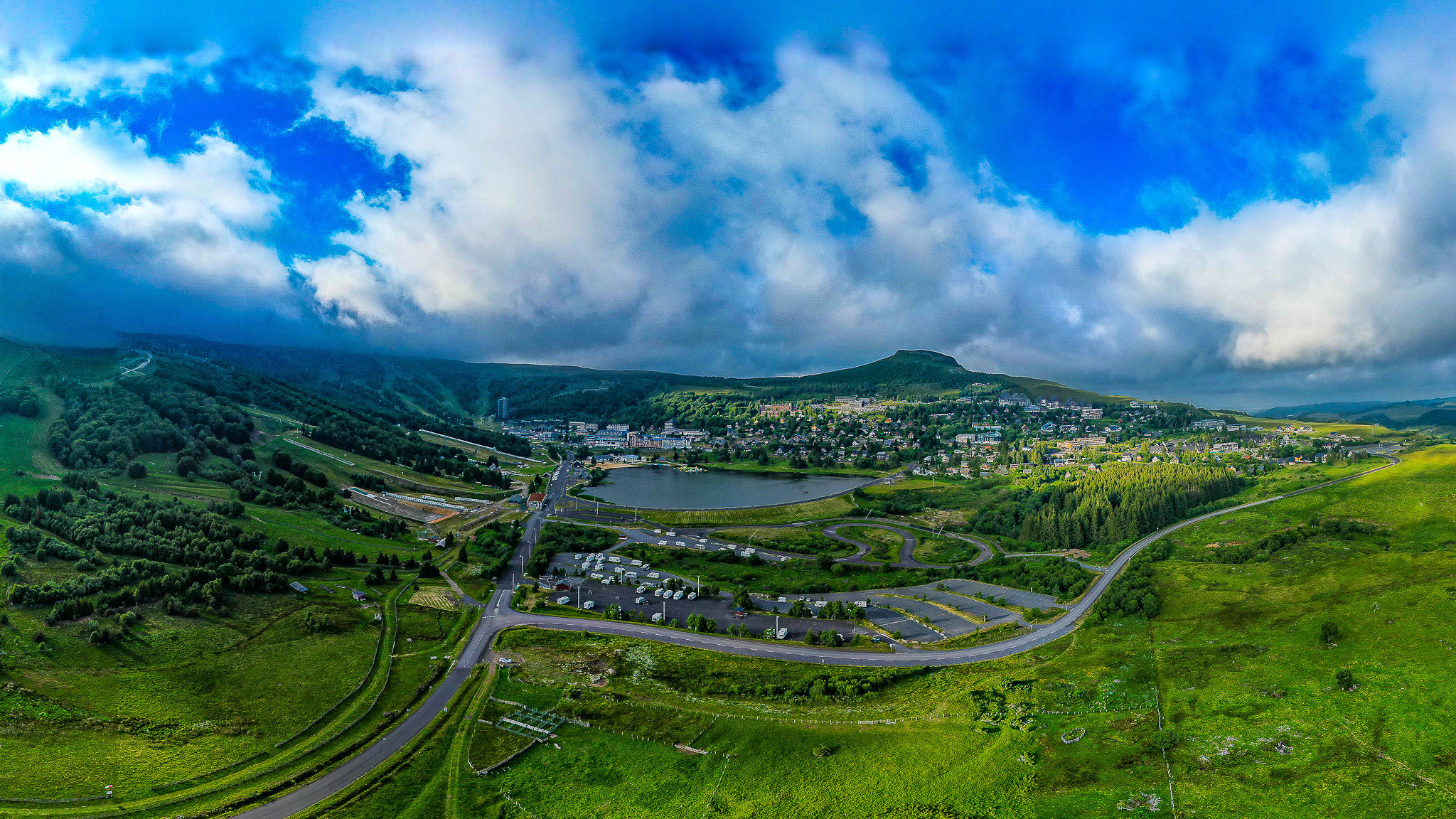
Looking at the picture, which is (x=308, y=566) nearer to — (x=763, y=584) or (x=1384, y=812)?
(x=763, y=584)

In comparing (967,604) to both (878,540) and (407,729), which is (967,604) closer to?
(878,540)

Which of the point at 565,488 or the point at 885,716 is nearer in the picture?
the point at 885,716

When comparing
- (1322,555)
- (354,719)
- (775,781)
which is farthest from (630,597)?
(1322,555)

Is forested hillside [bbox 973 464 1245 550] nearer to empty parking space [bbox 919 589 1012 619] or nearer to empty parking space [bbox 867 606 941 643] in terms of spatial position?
empty parking space [bbox 919 589 1012 619]

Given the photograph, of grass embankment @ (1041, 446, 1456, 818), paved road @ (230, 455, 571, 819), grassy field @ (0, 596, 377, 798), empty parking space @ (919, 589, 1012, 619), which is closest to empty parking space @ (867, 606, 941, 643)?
empty parking space @ (919, 589, 1012, 619)

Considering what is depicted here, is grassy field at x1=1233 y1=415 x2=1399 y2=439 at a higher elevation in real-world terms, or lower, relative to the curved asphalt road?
higher
